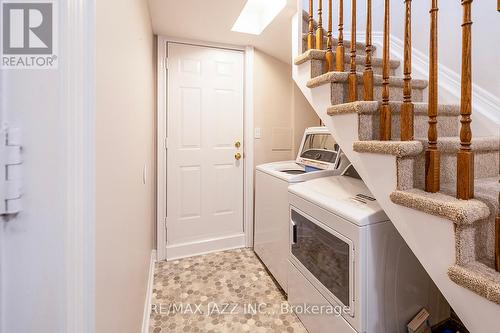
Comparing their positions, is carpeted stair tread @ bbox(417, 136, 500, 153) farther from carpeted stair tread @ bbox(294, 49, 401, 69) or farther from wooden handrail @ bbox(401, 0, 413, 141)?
carpeted stair tread @ bbox(294, 49, 401, 69)

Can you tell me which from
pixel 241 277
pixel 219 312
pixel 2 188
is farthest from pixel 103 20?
pixel 241 277

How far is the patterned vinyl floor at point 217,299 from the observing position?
5.41 ft

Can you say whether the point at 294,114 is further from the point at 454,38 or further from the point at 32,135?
the point at 32,135

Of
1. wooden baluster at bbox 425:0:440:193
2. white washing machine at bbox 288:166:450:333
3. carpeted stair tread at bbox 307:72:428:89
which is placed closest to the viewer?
wooden baluster at bbox 425:0:440:193

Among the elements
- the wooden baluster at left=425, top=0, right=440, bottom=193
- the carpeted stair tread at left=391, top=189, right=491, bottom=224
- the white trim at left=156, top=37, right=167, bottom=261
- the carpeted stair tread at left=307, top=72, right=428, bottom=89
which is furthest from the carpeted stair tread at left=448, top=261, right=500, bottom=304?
the white trim at left=156, top=37, right=167, bottom=261

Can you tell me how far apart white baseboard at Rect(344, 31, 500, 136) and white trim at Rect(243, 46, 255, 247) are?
47.5 inches

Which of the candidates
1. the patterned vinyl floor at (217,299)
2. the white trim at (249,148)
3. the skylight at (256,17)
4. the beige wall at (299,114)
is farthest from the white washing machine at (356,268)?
the skylight at (256,17)

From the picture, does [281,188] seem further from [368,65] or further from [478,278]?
[478,278]

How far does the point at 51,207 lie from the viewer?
509mm

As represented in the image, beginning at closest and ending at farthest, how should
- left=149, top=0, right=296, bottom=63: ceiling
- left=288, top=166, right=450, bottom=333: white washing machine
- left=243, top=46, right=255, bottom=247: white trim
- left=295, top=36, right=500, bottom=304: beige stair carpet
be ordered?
left=295, top=36, right=500, bottom=304: beige stair carpet
left=288, top=166, right=450, bottom=333: white washing machine
left=149, top=0, right=296, bottom=63: ceiling
left=243, top=46, right=255, bottom=247: white trim

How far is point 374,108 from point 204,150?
180 cm

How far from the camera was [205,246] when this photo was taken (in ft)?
8.55

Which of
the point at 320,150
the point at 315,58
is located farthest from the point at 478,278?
the point at 320,150

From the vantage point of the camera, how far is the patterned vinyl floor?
165 cm
